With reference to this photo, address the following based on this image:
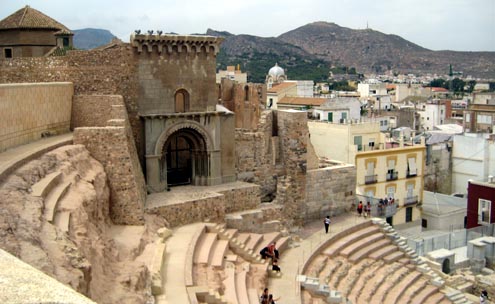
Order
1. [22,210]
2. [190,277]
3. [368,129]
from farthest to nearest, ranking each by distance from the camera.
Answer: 1. [368,129]
2. [190,277]
3. [22,210]

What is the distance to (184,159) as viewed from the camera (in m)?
21.8

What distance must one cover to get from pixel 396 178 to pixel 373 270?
1230 cm

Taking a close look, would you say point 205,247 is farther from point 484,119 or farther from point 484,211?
point 484,119

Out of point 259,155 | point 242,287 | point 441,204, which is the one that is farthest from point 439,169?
point 242,287

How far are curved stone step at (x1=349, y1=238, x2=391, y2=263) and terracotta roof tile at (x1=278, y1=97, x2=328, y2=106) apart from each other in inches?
1016

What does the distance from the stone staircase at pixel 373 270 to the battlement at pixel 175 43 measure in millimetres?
8019

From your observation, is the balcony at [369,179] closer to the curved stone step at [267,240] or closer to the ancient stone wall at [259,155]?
the ancient stone wall at [259,155]

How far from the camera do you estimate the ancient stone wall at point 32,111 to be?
14102 mm

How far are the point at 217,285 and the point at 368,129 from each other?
20.5 metres

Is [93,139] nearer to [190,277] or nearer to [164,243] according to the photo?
[164,243]

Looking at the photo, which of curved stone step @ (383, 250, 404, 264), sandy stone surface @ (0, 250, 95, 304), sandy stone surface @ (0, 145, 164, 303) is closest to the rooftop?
curved stone step @ (383, 250, 404, 264)

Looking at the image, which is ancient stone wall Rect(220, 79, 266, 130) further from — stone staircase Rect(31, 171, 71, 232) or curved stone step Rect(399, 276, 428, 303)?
stone staircase Rect(31, 171, 71, 232)

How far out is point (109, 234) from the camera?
45.6 ft

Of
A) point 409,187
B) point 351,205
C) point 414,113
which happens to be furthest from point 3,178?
point 414,113
